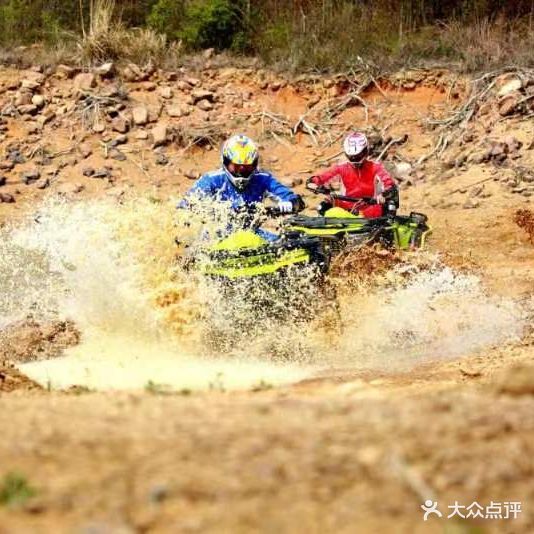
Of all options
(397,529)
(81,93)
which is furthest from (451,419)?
(81,93)

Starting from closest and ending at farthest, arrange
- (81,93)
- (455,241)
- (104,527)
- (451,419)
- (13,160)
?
(104,527)
(451,419)
(455,241)
(13,160)
(81,93)

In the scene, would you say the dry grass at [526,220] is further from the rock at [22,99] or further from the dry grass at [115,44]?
the rock at [22,99]

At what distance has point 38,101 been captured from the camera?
61.1 ft

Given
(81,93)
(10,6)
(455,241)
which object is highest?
(10,6)

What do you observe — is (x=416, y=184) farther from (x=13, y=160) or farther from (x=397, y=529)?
(x=397, y=529)

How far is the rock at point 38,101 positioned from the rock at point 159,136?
88.7 inches

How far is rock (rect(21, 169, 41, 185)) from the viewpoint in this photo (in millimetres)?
17031

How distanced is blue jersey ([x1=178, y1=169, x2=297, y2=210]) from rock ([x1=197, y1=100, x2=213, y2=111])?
8287 mm

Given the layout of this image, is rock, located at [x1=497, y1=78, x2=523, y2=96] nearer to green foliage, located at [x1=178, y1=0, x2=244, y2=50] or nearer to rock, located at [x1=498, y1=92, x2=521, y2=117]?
rock, located at [x1=498, y1=92, x2=521, y2=117]

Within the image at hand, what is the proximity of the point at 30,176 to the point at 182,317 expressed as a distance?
871 centimetres

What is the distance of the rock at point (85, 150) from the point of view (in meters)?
17.6

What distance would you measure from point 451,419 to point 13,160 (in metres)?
14.9

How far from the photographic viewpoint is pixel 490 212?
14367 millimetres

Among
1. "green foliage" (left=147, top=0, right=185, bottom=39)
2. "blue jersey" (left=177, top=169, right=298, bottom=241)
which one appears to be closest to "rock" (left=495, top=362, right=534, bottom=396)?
"blue jersey" (left=177, top=169, right=298, bottom=241)
